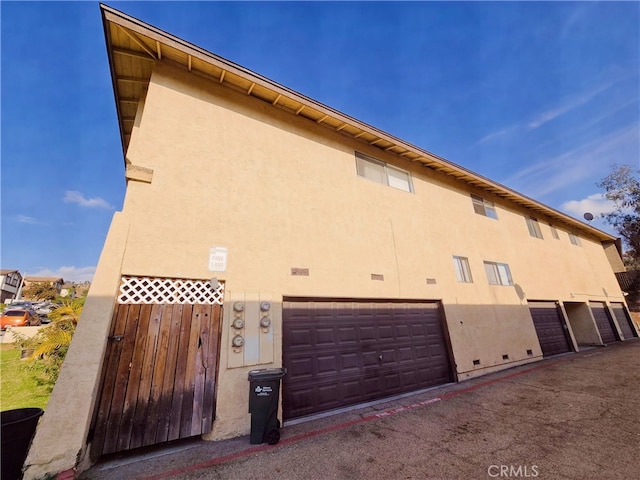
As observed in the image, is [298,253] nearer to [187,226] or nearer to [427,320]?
[187,226]

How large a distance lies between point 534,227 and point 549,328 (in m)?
5.32

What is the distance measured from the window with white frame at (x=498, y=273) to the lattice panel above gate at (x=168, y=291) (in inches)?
393

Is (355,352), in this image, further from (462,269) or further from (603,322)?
(603,322)

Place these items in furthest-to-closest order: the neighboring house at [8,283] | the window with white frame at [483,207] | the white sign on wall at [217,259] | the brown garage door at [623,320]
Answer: the neighboring house at [8,283]
the brown garage door at [623,320]
the window with white frame at [483,207]
the white sign on wall at [217,259]

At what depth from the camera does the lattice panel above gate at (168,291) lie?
4492 mm

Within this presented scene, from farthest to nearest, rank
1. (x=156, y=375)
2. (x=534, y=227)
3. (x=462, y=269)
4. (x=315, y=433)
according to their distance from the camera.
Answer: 1. (x=534, y=227)
2. (x=462, y=269)
3. (x=315, y=433)
4. (x=156, y=375)

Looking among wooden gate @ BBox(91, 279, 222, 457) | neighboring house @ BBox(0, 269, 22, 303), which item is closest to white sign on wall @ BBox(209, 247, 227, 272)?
wooden gate @ BBox(91, 279, 222, 457)

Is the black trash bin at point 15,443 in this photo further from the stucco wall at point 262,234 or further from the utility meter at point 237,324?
the utility meter at point 237,324

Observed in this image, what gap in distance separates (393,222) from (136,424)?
7417mm

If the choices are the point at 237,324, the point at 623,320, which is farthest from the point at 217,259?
the point at 623,320

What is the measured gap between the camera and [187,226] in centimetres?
504

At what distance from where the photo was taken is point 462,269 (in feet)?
31.1

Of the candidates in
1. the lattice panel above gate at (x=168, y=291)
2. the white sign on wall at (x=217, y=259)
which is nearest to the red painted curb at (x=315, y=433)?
the lattice panel above gate at (x=168, y=291)

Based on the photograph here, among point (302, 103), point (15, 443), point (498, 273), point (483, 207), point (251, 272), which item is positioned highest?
point (302, 103)
